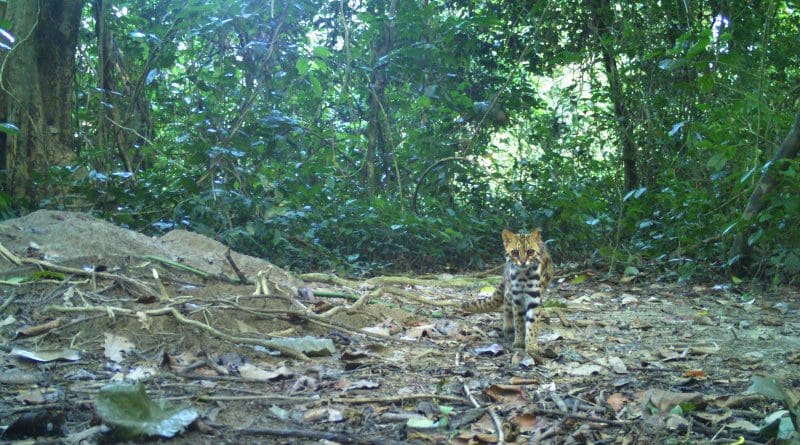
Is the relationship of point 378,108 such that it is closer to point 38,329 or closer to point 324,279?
point 324,279

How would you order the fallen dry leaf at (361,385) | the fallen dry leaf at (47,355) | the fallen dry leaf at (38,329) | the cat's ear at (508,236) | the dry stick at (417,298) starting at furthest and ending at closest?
the dry stick at (417,298) → the cat's ear at (508,236) → the fallen dry leaf at (38,329) → the fallen dry leaf at (361,385) → the fallen dry leaf at (47,355)

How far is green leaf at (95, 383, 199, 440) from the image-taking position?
2719mm

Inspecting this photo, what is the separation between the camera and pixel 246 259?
6.68 meters

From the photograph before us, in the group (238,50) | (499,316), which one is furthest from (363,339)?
(238,50)

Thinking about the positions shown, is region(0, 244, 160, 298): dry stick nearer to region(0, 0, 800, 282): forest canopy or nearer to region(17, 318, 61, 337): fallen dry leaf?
region(17, 318, 61, 337): fallen dry leaf

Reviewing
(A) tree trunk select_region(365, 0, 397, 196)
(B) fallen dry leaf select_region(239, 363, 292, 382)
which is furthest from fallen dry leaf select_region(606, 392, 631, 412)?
(A) tree trunk select_region(365, 0, 397, 196)

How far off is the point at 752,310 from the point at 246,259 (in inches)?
191

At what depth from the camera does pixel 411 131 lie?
11570mm

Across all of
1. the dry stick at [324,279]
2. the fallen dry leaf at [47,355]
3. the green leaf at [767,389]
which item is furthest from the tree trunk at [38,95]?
the green leaf at [767,389]

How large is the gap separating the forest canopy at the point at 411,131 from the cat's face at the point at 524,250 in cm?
236

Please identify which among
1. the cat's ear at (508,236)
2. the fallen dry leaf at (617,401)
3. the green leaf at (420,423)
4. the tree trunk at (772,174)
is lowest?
the fallen dry leaf at (617,401)

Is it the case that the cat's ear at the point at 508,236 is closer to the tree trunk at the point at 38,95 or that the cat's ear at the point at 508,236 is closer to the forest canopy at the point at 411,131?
the forest canopy at the point at 411,131

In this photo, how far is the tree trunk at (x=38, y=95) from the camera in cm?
763

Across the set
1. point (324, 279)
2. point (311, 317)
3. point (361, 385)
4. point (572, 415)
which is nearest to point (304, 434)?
point (361, 385)
